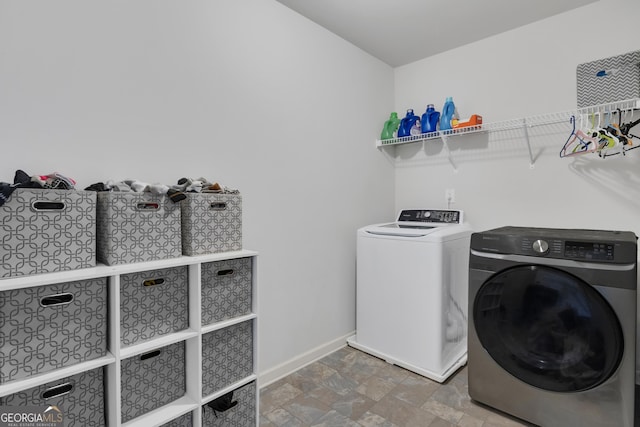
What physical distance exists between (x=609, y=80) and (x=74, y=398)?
2.92m

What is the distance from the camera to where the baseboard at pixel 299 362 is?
201 cm

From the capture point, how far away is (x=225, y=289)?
4.78 ft

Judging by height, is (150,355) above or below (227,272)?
below

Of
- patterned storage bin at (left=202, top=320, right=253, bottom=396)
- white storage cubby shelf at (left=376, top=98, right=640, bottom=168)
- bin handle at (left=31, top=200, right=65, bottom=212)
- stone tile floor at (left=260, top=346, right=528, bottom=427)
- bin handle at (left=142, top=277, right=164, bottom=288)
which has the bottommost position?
stone tile floor at (left=260, top=346, right=528, bottom=427)

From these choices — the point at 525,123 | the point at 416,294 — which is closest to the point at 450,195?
the point at 525,123

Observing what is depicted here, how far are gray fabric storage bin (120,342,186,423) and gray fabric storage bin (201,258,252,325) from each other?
182 millimetres

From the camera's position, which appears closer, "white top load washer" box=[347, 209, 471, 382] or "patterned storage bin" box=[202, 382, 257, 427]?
"patterned storage bin" box=[202, 382, 257, 427]

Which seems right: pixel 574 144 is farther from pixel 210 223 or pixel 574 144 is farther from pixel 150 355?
pixel 150 355

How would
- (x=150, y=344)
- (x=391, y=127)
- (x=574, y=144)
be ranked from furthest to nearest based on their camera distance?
(x=391, y=127)
(x=574, y=144)
(x=150, y=344)

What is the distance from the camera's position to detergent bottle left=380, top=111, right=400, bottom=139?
9.09 feet

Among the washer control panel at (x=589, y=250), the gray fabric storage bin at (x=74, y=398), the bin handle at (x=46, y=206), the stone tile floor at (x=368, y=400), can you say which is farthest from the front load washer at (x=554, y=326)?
the bin handle at (x=46, y=206)

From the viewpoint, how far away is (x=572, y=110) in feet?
6.55

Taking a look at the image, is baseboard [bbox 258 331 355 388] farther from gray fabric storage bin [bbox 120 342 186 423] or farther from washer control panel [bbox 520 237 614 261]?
washer control panel [bbox 520 237 614 261]

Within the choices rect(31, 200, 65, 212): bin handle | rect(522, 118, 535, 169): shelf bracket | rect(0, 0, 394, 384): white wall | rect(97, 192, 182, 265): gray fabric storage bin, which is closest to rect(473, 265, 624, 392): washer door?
rect(522, 118, 535, 169): shelf bracket
